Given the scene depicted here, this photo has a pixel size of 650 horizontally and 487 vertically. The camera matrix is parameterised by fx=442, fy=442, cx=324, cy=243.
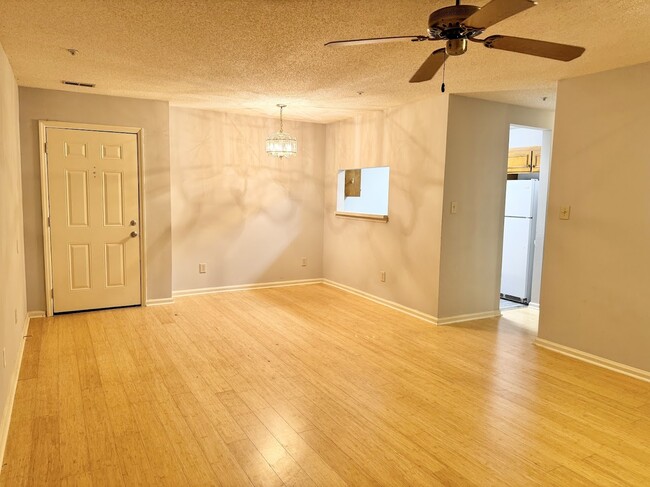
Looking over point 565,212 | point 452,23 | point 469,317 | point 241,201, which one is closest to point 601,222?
point 565,212

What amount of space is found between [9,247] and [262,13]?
240cm

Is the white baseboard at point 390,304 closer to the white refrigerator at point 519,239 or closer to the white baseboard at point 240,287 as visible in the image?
the white baseboard at point 240,287

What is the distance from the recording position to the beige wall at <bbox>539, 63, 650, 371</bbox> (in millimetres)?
3369

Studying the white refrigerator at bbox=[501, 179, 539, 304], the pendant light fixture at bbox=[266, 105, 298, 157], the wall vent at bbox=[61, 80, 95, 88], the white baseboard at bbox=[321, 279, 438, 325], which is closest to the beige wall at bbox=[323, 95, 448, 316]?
the white baseboard at bbox=[321, 279, 438, 325]

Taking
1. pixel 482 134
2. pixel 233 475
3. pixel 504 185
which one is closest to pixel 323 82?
pixel 482 134

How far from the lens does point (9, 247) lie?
10.3 feet

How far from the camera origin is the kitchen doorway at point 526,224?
5.48 metres

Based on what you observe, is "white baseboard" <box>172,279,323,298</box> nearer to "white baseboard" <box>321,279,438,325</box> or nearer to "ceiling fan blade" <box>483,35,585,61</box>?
"white baseboard" <box>321,279,438,325</box>

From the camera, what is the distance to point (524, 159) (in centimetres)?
598

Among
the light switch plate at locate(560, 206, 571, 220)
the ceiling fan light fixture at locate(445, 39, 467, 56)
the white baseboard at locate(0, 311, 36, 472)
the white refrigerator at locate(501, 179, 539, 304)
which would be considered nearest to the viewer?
the ceiling fan light fixture at locate(445, 39, 467, 56)

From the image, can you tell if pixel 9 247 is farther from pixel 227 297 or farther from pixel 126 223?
pixel 227 297

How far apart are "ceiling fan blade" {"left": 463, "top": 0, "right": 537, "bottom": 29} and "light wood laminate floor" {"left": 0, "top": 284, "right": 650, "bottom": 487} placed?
2.08 metres

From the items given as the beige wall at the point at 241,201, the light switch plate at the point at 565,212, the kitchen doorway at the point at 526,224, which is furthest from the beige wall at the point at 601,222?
the beige wall at the point at 241,201

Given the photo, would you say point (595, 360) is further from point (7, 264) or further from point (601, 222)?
point (7, 264)
